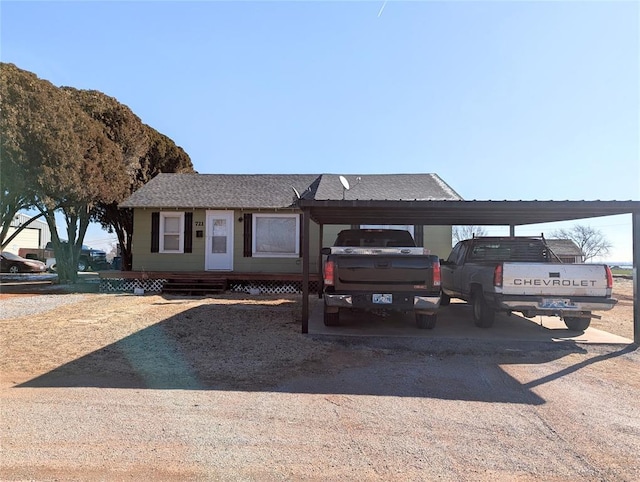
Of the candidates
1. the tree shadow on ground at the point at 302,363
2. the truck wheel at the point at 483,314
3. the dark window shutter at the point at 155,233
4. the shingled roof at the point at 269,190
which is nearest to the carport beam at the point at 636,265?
the tree shadow on ground at the point at 302,363

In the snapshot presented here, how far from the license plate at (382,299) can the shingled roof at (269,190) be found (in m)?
7.40

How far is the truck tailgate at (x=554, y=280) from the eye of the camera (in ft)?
23.4

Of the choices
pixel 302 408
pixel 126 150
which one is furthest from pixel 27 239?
pixel 302 408

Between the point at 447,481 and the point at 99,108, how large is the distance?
20542mm

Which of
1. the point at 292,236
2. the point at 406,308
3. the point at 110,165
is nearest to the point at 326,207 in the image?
the point at 406,308

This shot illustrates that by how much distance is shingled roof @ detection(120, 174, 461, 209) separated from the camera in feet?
48.2

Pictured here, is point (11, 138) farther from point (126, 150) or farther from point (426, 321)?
point (426, 321)

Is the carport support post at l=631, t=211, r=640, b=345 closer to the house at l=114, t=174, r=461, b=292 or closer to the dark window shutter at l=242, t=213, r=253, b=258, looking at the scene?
the house at l=114, t=174, r=461, b=292

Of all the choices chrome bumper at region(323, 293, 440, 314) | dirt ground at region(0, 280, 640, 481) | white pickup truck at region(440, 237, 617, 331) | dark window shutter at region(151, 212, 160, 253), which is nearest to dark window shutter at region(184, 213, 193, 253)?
dark window shutter at region(151, 212, 160, 253)

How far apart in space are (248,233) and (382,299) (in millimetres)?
8551

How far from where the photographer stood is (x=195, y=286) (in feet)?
45.3

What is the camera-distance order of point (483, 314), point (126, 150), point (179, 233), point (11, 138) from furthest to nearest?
point (126, 150) < point (179, 233) < point (11, 138) < point (483, 314)

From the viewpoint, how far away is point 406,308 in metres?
7.15

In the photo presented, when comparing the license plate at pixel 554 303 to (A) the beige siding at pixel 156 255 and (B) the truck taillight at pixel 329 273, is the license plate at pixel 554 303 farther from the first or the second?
(A) the beige siding at pixel 156 255
